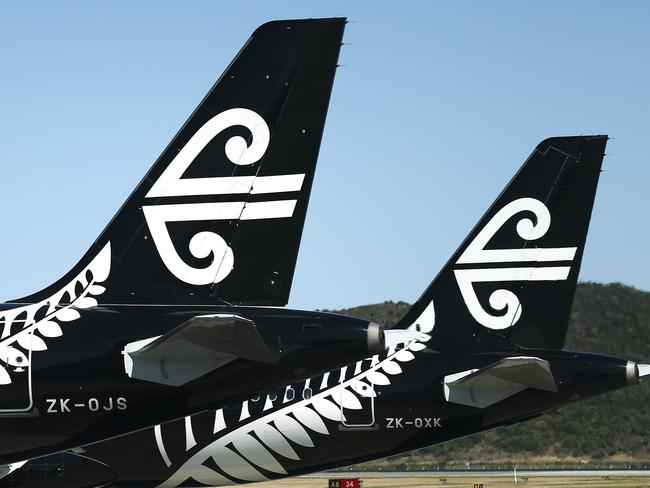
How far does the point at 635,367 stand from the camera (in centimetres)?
2884

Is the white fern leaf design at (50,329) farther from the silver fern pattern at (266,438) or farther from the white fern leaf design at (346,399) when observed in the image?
the white fern leaf design at (346,399)

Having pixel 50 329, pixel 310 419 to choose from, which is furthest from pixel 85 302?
pixel 310 419

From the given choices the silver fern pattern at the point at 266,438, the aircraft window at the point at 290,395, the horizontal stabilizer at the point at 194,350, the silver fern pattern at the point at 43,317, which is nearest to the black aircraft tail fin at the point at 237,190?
the silver fern pattern at the point at 43,317

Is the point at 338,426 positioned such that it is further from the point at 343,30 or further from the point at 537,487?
the point at 537,487

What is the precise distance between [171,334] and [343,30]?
5.59 m

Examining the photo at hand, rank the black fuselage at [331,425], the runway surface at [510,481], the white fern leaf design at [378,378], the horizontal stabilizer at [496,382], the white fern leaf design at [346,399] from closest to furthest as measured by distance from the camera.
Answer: the horizontal stabilizer at [496,382]
the black fuselage at [331,425]
the white fern leaf design at [346,399]
the white fern leaf design at [378,378]
the runway surface at [510,481]

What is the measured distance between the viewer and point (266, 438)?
2873 cm

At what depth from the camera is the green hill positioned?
87500mm

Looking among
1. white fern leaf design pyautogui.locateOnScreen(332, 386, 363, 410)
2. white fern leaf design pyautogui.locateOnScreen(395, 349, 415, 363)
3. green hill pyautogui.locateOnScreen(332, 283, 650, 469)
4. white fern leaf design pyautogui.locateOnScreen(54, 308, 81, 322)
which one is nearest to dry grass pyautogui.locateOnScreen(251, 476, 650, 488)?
green hill pyautogui.locateOnScreen(332, 283, 650, 469)

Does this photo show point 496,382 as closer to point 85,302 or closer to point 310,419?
point 310,419

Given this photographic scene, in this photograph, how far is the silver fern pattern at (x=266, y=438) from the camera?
1129 inches

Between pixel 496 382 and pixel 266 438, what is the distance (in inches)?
229

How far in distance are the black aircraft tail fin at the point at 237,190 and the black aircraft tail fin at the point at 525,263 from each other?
1312 centimetres

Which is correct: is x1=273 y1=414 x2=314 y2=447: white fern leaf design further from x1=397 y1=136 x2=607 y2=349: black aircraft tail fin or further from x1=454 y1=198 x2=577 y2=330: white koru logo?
x1=454 y1=198 x2=577 y2=330: white koru logo
